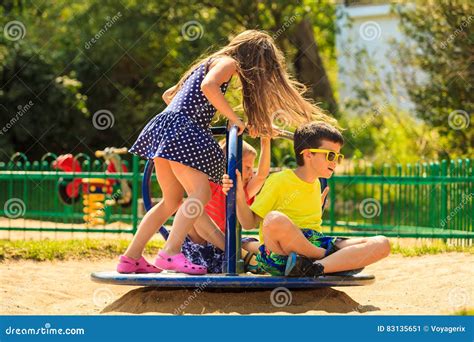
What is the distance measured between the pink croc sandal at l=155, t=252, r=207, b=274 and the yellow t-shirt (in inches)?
18.4

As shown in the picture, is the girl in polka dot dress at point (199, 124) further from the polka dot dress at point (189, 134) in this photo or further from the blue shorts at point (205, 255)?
the blue shorts at point (205, 255)

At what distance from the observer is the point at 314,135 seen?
5176 millimetres

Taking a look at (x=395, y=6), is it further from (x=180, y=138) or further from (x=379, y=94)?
(x=180, y=138)

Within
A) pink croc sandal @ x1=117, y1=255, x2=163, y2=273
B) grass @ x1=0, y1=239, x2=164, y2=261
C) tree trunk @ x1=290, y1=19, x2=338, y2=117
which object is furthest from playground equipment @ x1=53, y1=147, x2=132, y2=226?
pink croc sandal @ x1=117, y1=255, x2=163, y2=273

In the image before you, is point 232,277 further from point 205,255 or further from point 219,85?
point 219,85

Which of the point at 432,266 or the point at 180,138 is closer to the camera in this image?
the point at 180,138

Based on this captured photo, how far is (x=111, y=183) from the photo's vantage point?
1220 cm

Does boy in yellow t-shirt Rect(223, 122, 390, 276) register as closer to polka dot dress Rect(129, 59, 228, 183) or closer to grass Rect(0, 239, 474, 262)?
polka dot dress Rect(129, 59, 228, 183)

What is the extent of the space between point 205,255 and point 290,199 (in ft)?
2.41

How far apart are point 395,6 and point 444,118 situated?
212 cm

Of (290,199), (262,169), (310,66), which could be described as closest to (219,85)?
(262,169)


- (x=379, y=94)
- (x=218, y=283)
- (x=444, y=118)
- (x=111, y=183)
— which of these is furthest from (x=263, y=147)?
(x=379, y=94)

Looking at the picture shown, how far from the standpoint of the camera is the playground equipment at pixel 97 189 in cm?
1080
